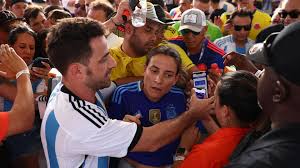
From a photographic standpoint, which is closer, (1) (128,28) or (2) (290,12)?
(1) (128,28)

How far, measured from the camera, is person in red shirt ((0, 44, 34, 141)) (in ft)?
7.14

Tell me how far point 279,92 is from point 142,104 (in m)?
1.30

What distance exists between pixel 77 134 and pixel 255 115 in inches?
36.3

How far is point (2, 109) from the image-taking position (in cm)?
302

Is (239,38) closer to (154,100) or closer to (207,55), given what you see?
(207,55)

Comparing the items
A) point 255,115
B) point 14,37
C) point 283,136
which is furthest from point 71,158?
point 14,37

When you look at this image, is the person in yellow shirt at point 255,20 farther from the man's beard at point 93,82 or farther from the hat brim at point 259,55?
the hat brim at point 259,55

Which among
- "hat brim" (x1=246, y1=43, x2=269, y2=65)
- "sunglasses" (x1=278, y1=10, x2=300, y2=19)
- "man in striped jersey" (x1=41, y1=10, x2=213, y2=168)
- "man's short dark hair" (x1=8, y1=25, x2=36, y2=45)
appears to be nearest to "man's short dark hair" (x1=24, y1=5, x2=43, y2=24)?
"man's short dark hair" (x1=8, y1=25, x2=36, y2=45)

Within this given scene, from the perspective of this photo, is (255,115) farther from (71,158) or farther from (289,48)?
(71,158)

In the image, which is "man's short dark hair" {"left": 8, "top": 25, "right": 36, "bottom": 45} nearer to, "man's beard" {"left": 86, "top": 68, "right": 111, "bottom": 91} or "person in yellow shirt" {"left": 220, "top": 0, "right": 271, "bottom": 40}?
"man's beard" {"left": 86, "top": 68, "right": 111, "bottom": 91}

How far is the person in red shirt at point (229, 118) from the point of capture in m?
1.97

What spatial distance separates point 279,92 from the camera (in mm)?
1444

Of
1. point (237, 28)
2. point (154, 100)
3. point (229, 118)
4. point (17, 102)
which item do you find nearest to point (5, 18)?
point (17, 102)

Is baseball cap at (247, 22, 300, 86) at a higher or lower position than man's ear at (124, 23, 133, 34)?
higher
